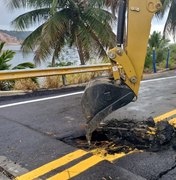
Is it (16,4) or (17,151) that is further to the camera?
(16,4)

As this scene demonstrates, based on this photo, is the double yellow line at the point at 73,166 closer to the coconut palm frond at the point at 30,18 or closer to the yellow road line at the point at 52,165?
the yellow road line at the point at 52,165

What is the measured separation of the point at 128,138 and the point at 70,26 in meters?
11.1

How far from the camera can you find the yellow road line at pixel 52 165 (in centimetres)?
326

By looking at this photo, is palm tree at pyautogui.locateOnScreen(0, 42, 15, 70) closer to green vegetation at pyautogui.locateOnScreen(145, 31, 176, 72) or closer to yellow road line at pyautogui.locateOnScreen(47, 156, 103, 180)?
green vegetation at pyautogui.locateOnScreen(145, 31, 176, 72)

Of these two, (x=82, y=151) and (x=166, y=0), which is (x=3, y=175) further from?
(x=166, y=0)

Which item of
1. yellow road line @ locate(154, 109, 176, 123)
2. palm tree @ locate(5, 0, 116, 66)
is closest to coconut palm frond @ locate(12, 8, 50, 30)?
palm tree @ locate(5, 0, 116, 66)

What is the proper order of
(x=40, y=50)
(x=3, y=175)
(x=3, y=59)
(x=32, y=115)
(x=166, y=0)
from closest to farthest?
(x=3, y=175) → (x=32, y=115) → (x=3, y=59) → (x=40, y=50) → (x=166, y=0)

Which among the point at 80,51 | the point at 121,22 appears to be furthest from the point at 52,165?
the point at 80,51

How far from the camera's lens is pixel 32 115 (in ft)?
18.7

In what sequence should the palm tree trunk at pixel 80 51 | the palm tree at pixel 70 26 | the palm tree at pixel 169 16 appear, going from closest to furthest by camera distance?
1. the palm tree at pixel 70 26
2. the palm tree trunk at pixel 80 51
3. the palm tree at pixel 169 16

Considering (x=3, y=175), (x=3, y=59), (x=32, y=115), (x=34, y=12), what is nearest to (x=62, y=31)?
(x=34, y=12)

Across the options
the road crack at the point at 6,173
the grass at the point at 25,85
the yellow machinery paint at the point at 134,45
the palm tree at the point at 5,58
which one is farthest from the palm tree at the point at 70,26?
the road crack at the point at 6,173

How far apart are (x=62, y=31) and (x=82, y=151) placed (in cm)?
1079

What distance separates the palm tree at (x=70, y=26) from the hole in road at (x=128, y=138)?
9771 millimetres
